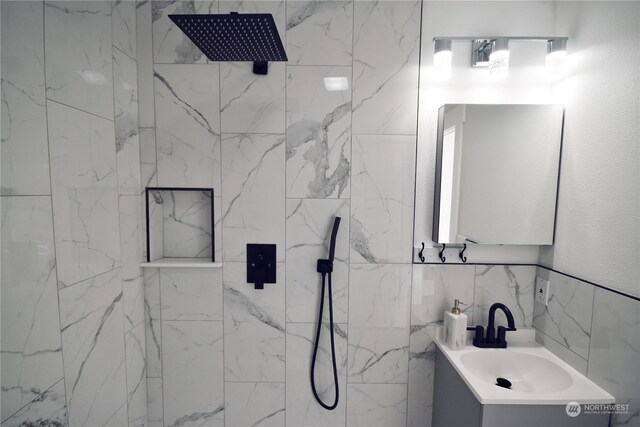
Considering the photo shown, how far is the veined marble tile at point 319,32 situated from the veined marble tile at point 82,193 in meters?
0.91

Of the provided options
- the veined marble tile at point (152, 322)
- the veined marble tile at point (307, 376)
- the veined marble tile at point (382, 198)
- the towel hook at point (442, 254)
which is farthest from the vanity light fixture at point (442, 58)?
the veined marble tile at point (152, 322)

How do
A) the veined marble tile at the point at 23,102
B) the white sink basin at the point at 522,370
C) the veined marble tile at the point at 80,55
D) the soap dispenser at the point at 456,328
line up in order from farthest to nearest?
the soap dispenser at the point at 456,328 → the white sink basin at the point at 522,370 → the veined marble tile at the point at 80,55 → the veined marble tile at the point at 23,102

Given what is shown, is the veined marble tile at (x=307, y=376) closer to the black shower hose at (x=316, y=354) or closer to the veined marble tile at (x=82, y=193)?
the black shower hose at (x=316, y=354)

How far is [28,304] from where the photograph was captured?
86cm

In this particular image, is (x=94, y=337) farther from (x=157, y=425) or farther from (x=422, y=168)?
(x=422, y=168)

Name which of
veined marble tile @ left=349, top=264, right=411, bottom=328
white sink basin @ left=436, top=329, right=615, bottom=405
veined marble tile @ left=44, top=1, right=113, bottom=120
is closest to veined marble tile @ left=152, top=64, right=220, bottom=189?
veined marble tile @ left=44, top=1, right=113, bottom=120

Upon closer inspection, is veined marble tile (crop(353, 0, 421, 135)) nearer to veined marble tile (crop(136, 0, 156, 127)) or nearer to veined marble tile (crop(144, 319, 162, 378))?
veined marble tile (crop(136, 0, 156, 127))

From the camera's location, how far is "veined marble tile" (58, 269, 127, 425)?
1017 millimetres

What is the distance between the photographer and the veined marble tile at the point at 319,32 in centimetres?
134

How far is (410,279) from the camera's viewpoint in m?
1.43

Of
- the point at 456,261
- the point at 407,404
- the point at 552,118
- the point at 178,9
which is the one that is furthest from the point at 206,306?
the point at 552,118

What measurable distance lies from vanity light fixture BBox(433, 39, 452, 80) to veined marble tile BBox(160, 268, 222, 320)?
4.79ft

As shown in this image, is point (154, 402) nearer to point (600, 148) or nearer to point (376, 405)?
point (376, 405)

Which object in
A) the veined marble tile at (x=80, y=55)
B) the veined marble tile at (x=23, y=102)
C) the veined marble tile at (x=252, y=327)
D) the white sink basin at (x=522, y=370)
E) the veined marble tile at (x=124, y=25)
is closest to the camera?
the veined marble tile at (x=23, y=102)
